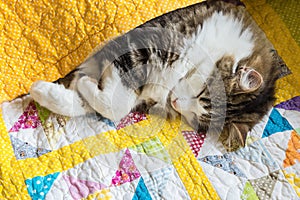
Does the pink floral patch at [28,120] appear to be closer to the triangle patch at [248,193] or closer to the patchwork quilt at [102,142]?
the patchwork quilt at [102,142]

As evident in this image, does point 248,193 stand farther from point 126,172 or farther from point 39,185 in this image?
point 39,185

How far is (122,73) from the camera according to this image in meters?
1.39

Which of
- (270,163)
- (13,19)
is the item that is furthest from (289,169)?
(13,19)

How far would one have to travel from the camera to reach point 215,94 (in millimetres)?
1388

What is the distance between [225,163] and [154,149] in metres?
0.23

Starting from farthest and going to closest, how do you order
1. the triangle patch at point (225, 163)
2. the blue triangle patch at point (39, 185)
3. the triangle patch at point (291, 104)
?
1. the triangle patch at point (291, 104)
2. the triangle patch at point (225, 163)
3. the blue triangle patch at point (39, 185)

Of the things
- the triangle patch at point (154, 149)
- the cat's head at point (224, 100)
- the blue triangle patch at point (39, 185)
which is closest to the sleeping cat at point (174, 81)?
the cat's head at point (224, 100)

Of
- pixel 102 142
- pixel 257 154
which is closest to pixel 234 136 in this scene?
pixel 257 154

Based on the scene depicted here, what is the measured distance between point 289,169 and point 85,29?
785 mm

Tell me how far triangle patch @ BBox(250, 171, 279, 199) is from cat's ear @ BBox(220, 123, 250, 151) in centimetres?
13

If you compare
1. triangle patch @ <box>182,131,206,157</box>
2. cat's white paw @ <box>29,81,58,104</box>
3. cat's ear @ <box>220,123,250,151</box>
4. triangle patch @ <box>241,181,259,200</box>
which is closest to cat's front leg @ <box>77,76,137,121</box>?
cat's white paw @ <box>29,81,58,104</box>

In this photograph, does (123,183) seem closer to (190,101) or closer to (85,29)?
(190,101)

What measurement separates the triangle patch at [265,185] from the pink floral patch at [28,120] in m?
0.70

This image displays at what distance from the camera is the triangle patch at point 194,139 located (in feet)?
4.48
